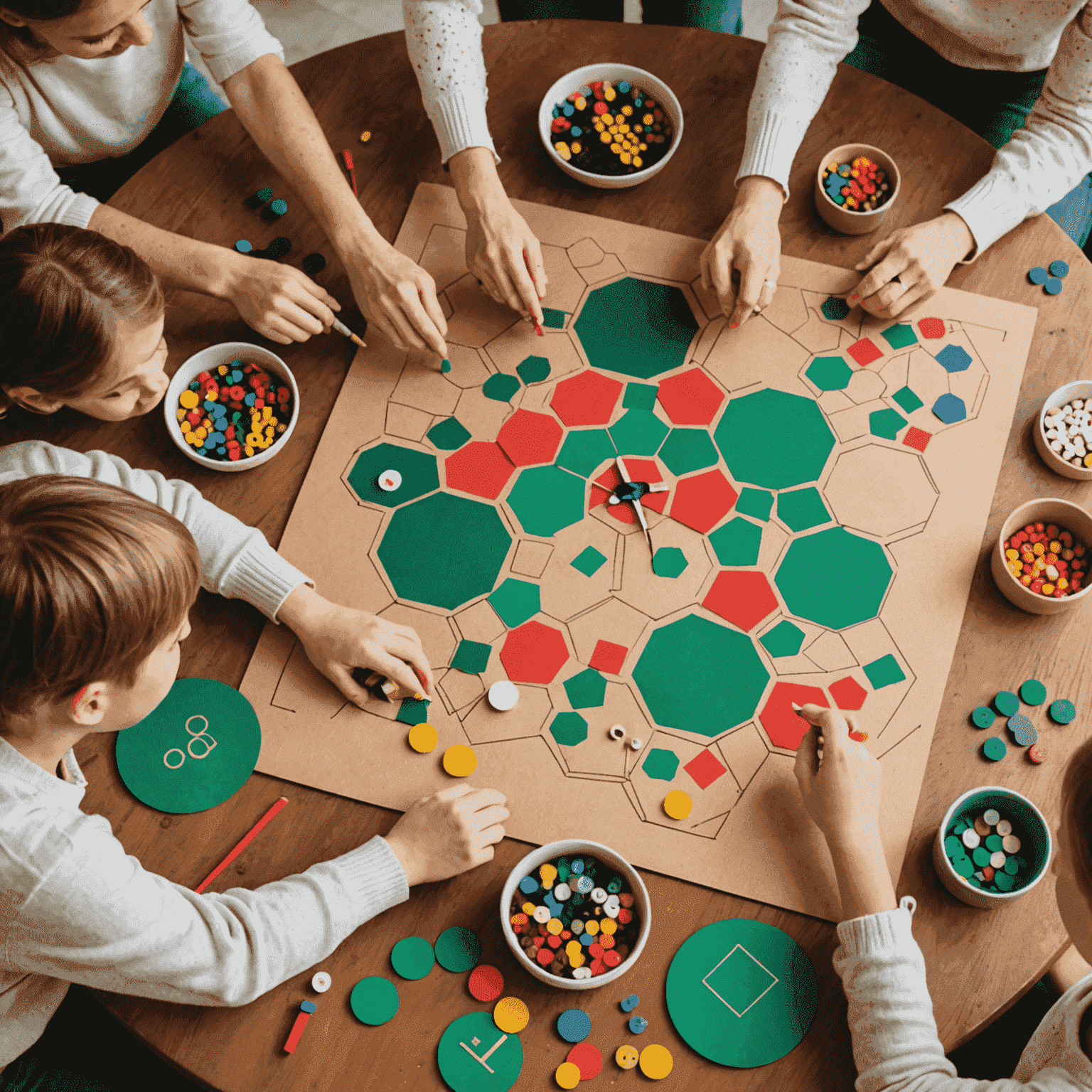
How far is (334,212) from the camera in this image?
130cm

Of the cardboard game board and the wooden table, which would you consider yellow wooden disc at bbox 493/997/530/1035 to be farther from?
the cardboard game board

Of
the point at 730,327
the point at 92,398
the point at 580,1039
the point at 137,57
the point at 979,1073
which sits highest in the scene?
the point at 137,57

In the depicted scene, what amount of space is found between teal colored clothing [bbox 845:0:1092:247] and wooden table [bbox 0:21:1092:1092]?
11.6 inches

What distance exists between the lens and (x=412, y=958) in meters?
1.00

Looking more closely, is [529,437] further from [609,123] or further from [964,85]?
[964,85]

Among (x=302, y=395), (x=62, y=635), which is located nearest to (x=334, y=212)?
(x=302, y=395)

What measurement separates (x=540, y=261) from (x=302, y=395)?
373 millimetres

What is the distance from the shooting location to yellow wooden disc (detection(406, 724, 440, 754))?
1.09 m

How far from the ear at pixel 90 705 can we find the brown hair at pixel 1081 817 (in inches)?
37.0

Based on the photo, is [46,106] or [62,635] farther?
[46,106]

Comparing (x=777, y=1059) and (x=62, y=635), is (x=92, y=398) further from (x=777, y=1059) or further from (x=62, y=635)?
(x=777, y=1059)

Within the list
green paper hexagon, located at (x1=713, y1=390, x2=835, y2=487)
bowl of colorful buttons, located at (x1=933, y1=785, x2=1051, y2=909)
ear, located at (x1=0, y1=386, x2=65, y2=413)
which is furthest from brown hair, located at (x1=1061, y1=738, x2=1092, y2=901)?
ear, located at (x1=0, y1=386, x2=65, y2=413)

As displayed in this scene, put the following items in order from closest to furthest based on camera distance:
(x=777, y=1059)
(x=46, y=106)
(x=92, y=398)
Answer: (x=777, y=1059) → (x=92, y=398) → (x=46, y=106)

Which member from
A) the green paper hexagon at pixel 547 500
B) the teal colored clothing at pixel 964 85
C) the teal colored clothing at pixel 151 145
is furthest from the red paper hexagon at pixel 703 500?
the teal colored clothing at pixel 151 145
